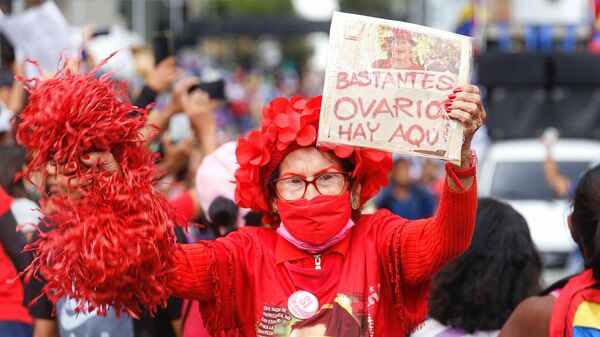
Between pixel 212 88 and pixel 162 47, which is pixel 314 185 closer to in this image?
pixel 212 88

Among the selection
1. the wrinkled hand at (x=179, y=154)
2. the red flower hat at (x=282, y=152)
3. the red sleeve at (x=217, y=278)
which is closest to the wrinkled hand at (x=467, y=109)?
the red flower hat at (x=282, y=152)

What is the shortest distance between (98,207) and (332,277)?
0.76m

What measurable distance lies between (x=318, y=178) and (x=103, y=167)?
0.69 m

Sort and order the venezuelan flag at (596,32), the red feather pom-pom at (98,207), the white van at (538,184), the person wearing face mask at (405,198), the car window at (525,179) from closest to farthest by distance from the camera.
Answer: the red feather pom-pom at (98,207), the white van at (538,184), the person wearing face mask at (405,198), the car window at (525,179), the venezuelan flag at (596,32)

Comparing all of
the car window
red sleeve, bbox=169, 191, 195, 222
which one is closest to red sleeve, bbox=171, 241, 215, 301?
red sleeve, bbox=169, 191, 195, 222

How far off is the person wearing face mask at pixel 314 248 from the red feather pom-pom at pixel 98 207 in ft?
0.24

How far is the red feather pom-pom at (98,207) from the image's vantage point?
2.71 meters

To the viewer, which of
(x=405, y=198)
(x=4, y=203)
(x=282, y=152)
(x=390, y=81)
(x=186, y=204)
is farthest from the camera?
(x=405, y=198)

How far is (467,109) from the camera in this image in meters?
2.87

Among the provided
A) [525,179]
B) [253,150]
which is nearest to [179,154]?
[253,150]

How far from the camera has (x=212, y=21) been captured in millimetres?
24734

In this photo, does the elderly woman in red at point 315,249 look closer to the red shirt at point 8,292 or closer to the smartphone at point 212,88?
the red shirt at point 8,292

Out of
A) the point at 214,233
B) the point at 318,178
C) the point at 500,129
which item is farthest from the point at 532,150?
the point at 318,178

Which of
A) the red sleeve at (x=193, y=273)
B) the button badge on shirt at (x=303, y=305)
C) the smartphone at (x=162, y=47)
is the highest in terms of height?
the smartphone at (x=162, y=47)
